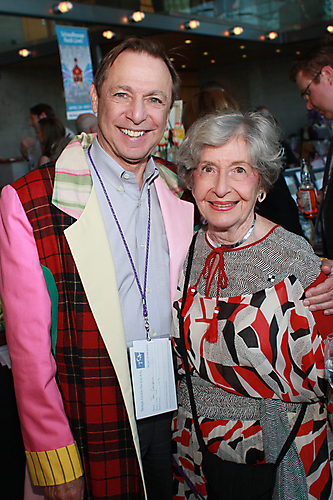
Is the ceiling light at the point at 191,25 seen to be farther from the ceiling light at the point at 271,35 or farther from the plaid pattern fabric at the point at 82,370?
the plaid pattern fabric at the point at 82,370

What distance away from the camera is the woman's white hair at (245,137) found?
4.90ft

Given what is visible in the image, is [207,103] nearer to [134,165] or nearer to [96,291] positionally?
[134,165]

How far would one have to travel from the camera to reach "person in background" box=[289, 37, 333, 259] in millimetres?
2391

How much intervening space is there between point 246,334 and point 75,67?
16.7ft

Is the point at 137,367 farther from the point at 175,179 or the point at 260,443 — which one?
the point at 175,179

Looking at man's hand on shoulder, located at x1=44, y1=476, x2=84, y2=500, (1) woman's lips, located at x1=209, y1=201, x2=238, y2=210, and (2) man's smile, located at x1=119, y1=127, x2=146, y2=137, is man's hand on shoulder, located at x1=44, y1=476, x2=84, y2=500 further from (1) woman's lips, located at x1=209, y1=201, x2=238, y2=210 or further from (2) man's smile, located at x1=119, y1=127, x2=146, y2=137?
(2) man's smile, located at x1=119, y1=127, x2=146, y2=137

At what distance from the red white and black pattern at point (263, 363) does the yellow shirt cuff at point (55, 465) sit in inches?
→ 17.4

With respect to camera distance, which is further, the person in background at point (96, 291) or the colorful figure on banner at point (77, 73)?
the colorful figure on banner at point (77, 73)

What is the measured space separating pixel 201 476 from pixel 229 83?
1348 centimetres

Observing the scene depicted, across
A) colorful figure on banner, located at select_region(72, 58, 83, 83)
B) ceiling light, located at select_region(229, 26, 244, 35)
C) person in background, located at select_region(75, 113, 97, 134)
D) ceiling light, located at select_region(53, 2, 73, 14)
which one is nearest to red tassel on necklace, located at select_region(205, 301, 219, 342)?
person in background, located at select_region(75, 113, 97, 134)

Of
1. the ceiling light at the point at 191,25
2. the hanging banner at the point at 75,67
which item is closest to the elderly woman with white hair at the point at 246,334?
the hanging banner at the point at 75,67

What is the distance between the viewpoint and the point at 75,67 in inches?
213

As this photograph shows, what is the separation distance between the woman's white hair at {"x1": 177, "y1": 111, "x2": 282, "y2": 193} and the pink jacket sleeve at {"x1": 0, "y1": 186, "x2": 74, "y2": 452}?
0.68 m

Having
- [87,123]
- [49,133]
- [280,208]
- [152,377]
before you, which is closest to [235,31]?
[87,123]
